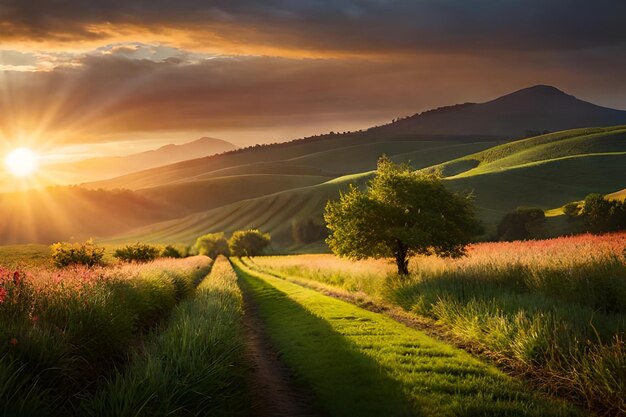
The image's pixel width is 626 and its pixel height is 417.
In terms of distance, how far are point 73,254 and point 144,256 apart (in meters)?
20.0

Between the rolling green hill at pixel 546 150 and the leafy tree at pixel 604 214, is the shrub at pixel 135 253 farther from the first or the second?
the rolling green hill at pixel 546 150

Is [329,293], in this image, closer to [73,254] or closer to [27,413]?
[73,254]

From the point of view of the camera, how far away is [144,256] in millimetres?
48250

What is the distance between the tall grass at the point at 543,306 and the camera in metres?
8.98

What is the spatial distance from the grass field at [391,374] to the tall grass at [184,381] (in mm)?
1903

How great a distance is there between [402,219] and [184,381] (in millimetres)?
19333

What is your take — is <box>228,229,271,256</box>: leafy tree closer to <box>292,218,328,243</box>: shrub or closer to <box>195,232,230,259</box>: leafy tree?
<box>195,232,230,259</box>: leafy tree

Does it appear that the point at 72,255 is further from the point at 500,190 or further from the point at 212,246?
the point at 500,190

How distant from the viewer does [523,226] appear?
74062mm

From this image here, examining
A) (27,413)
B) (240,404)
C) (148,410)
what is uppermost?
(27,413)

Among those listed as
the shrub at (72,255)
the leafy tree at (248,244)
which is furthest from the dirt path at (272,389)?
the leafy tree at (248,244)

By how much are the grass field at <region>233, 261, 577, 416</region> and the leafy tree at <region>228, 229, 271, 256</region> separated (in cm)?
8023

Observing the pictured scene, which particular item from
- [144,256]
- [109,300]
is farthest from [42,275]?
[144,256]

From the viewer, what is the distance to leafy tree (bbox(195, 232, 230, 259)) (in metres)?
99.1
